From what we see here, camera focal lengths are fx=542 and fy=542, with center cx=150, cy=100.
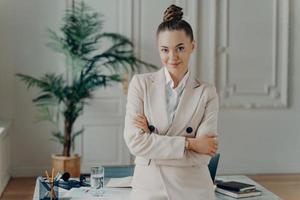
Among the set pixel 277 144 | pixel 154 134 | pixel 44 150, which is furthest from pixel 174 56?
pixel 277 144

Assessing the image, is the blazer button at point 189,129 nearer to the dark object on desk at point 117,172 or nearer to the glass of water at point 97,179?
the glass of water at point 97,179

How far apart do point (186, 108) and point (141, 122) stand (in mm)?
180

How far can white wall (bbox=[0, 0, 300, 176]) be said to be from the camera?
5.35m

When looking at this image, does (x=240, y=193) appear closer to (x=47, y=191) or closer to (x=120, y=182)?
(x=120, y=182)

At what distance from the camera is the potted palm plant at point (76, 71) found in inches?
195

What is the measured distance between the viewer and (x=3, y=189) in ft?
16.0

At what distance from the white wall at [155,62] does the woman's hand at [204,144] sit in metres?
3.48

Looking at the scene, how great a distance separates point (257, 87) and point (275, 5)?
0.88 meters

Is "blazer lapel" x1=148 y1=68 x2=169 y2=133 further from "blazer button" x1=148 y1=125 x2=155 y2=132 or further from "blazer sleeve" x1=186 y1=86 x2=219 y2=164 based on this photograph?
"blazer sleeve" x1=186 y1=86 x2=219 y2=164

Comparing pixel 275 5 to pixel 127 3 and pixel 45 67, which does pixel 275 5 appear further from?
pixel 45 67

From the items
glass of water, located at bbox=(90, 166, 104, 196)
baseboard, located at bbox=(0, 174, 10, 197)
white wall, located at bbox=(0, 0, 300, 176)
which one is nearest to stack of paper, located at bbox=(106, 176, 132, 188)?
glass of water, located at bbox=(90, 166, 104, 196)

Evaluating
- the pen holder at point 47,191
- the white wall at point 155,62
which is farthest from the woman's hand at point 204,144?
the white wall at point 155,62

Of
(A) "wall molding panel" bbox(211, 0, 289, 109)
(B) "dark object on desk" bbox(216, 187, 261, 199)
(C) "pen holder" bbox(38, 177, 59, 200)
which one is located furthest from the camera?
(A) "wall molding panel" bbox(211, 0, 289, 109)

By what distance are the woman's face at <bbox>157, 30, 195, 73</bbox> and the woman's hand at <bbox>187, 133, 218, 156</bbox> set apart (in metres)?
0.27
